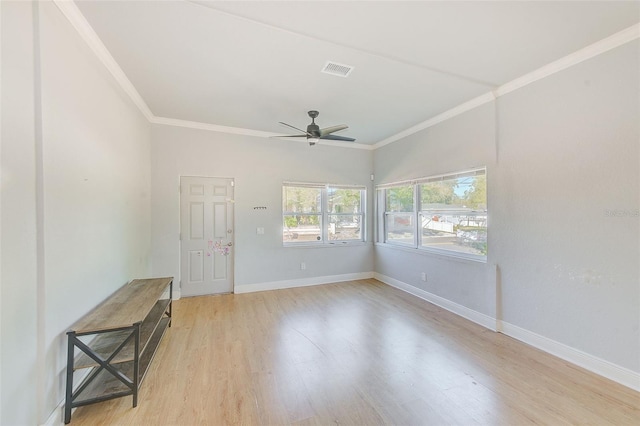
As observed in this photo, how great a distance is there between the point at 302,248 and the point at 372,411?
340 centimetres

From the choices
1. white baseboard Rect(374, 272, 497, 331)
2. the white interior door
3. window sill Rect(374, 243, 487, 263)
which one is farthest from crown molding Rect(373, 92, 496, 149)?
the white interior door

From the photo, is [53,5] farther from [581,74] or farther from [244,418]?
[581,74]

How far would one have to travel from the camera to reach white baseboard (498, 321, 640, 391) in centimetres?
219

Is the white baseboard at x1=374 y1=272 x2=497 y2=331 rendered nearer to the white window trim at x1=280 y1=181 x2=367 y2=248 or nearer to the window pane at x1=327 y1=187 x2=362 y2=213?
the white window trim at x1=280 y1=181 x2=367 y2=248

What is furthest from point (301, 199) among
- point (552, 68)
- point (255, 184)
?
point (552, 68)

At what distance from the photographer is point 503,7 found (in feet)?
6.32

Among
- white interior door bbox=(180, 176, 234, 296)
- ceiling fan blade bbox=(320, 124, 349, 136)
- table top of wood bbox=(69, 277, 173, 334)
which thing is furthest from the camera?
white interior door bbox=(180, 176, 234, 296)

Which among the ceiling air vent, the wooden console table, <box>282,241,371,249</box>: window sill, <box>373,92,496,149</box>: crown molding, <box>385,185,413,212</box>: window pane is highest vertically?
the ceiling air vent

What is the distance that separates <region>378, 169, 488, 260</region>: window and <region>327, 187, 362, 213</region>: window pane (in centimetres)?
57

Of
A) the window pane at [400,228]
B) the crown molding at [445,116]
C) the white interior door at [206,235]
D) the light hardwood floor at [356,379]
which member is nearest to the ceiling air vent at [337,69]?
the crown molding at [445,116]

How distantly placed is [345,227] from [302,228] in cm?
99

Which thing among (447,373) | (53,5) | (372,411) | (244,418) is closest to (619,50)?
(447,373)

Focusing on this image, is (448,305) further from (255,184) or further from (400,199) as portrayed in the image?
(255,184)

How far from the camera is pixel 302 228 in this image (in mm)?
5242
